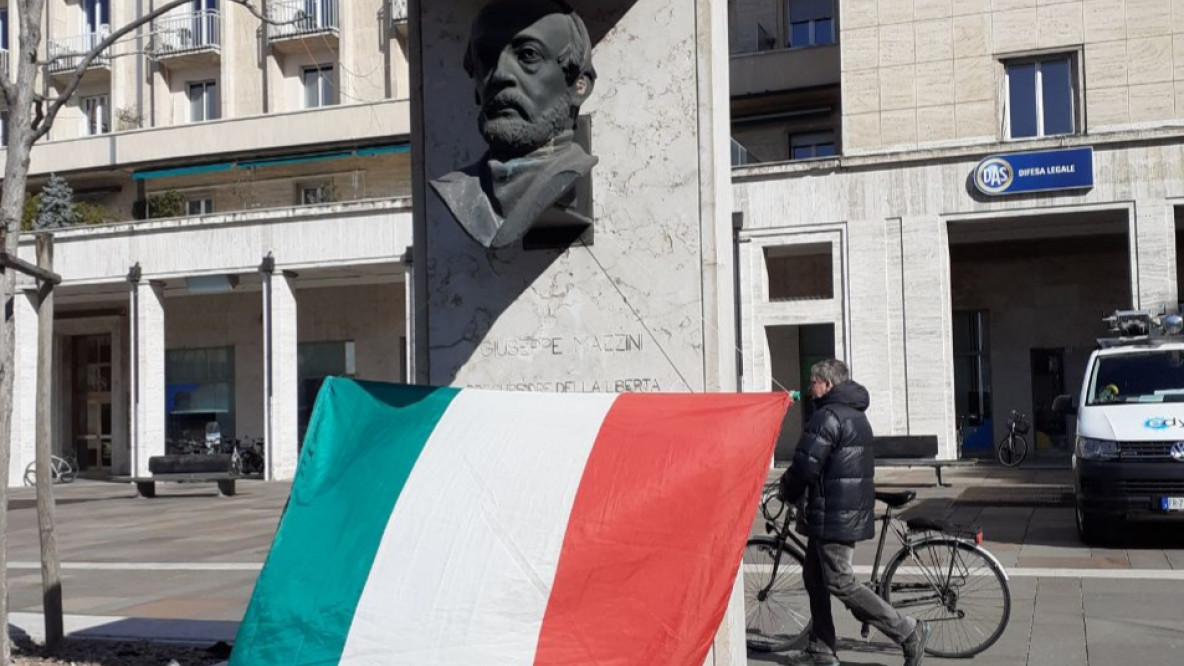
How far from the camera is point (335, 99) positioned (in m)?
35.1

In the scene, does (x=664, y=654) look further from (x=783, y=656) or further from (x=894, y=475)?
(x=894, y=475)

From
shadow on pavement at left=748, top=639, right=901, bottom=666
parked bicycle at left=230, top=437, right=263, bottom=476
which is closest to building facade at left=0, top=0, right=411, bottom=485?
parked bicycle at left=230, top=437, right=263, bottom=476

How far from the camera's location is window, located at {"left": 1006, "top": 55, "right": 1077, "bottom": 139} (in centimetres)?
2583

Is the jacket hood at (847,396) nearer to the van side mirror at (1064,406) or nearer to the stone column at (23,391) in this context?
the van side mirror at (1064,406)

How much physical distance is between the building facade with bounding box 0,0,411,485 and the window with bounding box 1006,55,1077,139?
13.8m

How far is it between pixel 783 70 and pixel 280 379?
14.0 meters

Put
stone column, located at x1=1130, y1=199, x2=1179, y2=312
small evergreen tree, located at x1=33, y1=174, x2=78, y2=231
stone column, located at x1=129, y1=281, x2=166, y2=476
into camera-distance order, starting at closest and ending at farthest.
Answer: stone column, located at x1=1130, y1=199, x2=1179, y2=312
stone column, located at x1=129, y1=281, x2=166, y2=476
small evergreen tree, located at x1=33, y1=174, x2=78, y2=231

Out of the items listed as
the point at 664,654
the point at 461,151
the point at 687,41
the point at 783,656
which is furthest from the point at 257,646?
the point at 783,656

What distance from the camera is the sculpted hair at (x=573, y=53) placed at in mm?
5352

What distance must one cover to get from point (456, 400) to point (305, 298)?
32550 mm

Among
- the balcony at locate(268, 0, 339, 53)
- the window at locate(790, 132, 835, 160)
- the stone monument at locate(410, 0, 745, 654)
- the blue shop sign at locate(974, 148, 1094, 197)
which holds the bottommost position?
the stone monument at locate(410, 0, 745, 654)

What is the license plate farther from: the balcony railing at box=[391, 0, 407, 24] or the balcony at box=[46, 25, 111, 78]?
the balcony at box=[46, 25, 111, 78]

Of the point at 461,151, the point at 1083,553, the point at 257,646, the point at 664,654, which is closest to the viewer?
the point at 664,654

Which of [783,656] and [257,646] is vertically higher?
[257,646]
